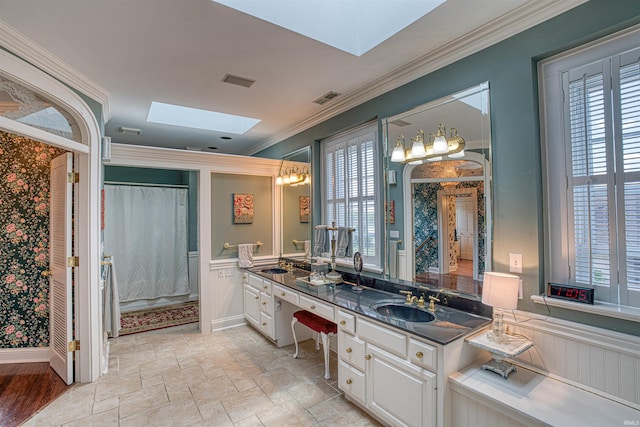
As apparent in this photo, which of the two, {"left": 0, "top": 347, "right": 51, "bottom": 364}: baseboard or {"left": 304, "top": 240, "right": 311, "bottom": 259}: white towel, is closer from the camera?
{"left": 0, "top": 347, "right": 51, "bottom": 364}: baseboard

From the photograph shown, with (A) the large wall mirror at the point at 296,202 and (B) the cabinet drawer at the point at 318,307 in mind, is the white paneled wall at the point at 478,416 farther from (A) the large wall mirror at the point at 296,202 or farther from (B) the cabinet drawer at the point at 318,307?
(A) the large wall mirror at the point at 296,202

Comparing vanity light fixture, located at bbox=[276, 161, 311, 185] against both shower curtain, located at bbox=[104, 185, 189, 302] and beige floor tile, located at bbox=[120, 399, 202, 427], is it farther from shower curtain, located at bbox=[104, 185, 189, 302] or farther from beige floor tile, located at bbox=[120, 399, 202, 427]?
beige floor tile, located at bbox=[120, 399, 202, 427]

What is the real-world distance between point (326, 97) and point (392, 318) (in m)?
2.30

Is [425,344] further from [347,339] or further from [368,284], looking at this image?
[368,284]

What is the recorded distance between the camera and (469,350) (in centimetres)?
191

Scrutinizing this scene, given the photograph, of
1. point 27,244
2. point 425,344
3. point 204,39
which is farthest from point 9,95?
point 425,344

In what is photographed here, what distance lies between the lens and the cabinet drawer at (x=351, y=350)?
2.25 metres

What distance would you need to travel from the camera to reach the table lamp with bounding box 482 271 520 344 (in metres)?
1.78

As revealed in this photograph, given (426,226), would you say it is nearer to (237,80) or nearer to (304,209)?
(304,209)

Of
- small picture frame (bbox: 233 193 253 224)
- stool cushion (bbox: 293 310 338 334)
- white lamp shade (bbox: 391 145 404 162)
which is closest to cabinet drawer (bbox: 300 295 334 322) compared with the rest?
stool cushion (bbox: 293 310 338 334)

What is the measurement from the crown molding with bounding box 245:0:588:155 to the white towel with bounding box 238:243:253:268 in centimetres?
209

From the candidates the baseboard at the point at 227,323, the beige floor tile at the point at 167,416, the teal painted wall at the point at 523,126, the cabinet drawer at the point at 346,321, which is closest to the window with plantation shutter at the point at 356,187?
the cabinet drawer at the point at 346,321

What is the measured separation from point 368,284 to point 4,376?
3.52m

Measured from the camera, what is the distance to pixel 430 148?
8.18ft
